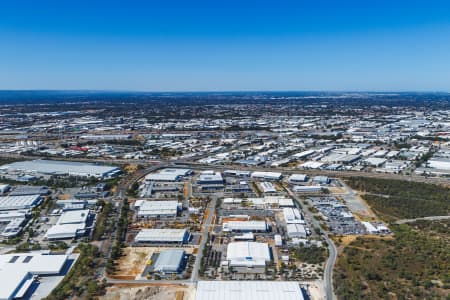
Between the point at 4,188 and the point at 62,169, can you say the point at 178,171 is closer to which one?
the point at 62,169

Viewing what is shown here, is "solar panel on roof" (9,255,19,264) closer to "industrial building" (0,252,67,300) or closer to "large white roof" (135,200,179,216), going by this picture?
"industrial building" (0,252,67,300)

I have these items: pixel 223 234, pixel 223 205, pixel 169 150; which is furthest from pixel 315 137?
pixel 223 234

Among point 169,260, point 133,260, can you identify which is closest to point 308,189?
point 169,260

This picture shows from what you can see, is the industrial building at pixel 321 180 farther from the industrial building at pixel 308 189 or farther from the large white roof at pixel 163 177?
the large white roof at pixel 163 177

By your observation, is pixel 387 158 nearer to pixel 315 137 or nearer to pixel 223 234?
pixel 315 137

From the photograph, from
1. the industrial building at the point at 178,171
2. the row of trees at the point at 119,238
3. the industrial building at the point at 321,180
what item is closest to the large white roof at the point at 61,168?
the industrial building at the point at 178,171

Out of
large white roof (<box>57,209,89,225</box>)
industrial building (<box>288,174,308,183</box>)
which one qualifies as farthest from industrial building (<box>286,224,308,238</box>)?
large white roof (<box>57,209,89,225</box>)
